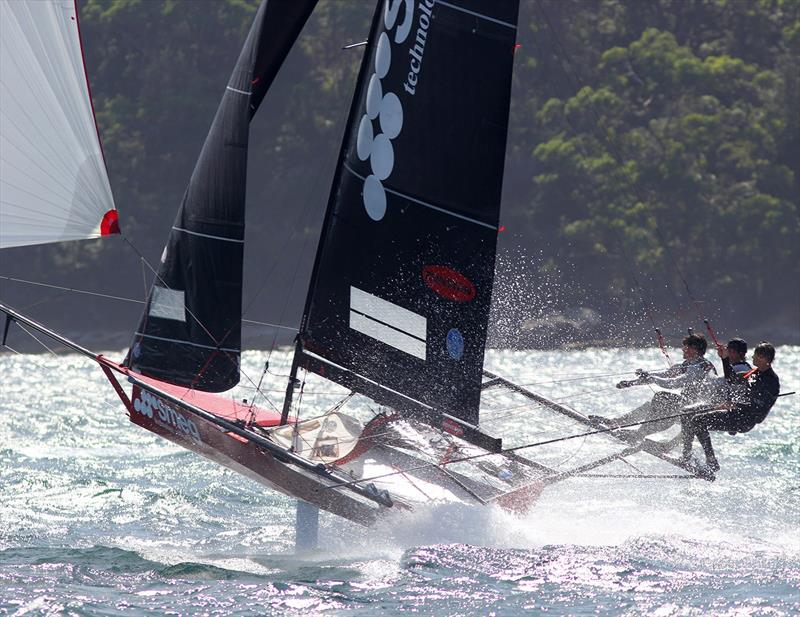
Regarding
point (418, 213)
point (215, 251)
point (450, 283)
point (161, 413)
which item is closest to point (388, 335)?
point (450, 283)

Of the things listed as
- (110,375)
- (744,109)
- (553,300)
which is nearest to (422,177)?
(110,375)

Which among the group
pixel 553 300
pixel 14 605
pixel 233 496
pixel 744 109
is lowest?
pixel 14 605

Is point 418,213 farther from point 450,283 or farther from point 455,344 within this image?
point 455,344

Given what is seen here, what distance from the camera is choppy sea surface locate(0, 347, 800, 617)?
7.88 metres

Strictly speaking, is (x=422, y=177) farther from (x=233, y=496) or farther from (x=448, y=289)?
(x=233, y=496)

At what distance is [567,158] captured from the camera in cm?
4197

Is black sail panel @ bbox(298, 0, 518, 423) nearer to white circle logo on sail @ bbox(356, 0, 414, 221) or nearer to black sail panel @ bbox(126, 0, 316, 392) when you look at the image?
white circle logo on sail @ bbox(356, 0, 414, 221)

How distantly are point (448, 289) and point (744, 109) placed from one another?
3591 centimetres

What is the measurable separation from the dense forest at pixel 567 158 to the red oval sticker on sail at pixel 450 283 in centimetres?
2575

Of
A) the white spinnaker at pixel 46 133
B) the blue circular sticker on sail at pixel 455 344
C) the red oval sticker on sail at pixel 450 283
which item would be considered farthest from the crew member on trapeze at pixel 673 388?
the white spinnaker at pixel 46 133

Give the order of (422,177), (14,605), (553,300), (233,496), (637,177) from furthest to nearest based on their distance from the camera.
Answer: (637,177) < (553,300) < (233,496) < (422,177) < (14,605)

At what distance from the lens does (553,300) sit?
37.4 meters

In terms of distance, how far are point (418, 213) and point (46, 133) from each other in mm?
2533

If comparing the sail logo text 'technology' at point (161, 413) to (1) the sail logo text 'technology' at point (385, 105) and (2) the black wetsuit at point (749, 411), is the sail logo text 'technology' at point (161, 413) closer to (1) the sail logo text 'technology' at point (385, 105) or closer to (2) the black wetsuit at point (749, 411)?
(1) the sail logo text 'technology' at point (385, 105)
